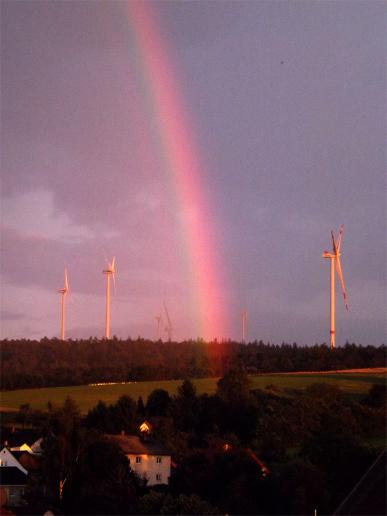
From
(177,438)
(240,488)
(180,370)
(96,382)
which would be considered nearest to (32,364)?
(96,382)

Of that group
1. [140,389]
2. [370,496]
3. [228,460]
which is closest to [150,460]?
[228,460]

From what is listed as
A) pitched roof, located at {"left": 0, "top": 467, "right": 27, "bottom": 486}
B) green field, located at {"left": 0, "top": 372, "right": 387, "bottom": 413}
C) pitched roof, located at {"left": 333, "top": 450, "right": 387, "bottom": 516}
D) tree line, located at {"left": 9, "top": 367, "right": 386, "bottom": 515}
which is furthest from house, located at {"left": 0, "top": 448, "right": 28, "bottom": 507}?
pitched roof, located at {"left": 333, "top": 450, "right": 387, "bottom": 516}

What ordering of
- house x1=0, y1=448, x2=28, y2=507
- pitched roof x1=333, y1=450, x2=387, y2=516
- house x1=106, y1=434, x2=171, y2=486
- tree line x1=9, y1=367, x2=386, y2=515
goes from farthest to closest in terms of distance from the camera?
house x1=106, y1=434, x2=171, y2=486
house x1=0, y1=448, x2=28, y2=507
tree line x1=9, y1=367, x2=386, y2=515
pitched roof x1=333, y1=450, x2=387, y2=516

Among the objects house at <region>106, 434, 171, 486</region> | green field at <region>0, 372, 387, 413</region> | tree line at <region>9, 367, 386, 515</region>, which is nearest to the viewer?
tree line at <region>9, 367, 386, 515</region>

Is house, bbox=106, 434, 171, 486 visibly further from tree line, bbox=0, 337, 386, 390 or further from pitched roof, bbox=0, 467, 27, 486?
tree line, bbox=0, 337, 386, 390

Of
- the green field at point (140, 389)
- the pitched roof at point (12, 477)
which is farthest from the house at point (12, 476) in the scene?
the green field at point (140, 389)

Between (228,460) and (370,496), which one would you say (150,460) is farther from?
(370,496)

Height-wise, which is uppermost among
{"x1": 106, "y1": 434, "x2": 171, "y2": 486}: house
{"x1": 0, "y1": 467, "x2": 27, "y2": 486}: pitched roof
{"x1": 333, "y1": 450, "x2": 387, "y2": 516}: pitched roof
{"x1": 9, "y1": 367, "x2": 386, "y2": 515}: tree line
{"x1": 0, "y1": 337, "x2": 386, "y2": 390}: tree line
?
{"x1": 0, "y1": 337, "x2": 386, "y2": 390}: tree line
